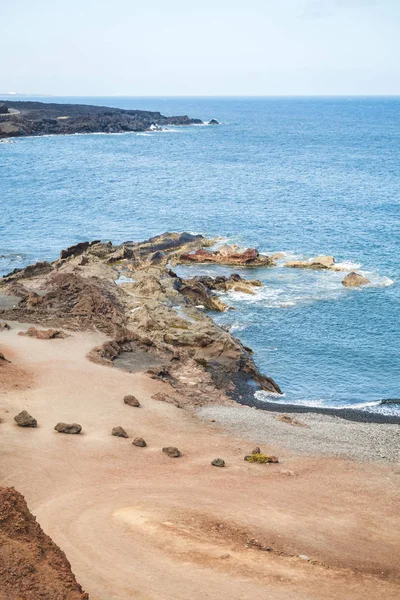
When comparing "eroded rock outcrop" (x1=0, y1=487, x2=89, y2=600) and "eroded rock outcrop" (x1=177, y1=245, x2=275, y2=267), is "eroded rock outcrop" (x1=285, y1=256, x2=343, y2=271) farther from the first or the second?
"eroded rock outcrop" (x1=0, y1=487, x2=89, y2=600)

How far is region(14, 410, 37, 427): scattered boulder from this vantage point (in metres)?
29.8

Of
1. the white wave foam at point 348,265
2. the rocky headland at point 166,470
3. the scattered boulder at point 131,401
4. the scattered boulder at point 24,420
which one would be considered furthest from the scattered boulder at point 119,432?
the white wave foam at point 348,265

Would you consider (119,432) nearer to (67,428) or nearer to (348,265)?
(67,428)

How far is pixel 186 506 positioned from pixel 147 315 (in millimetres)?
23444

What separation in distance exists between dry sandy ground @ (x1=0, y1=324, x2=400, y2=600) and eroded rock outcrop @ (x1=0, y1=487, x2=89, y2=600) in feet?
8.98

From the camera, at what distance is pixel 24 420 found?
29.8 metres

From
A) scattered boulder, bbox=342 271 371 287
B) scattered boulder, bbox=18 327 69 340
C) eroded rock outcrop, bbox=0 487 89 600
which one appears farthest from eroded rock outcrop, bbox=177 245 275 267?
eroded rock outcrop, bbox=0 487 89 600

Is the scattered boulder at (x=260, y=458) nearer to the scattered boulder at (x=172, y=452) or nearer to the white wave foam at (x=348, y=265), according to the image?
the scattered boulder at (x=172, y=452)

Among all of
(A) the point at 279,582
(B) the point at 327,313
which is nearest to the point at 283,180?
(B) the point at 327,313

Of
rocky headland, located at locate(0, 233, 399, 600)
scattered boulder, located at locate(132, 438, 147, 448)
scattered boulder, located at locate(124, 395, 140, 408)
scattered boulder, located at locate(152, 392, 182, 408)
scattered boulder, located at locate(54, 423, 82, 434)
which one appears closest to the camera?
rocky headland, located at locate(0, 233, 399, 600)

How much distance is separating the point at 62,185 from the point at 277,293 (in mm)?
63047

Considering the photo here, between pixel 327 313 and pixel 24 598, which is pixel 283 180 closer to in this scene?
pixel 327 313

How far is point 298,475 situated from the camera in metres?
28.0

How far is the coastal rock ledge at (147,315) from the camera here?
132ft
